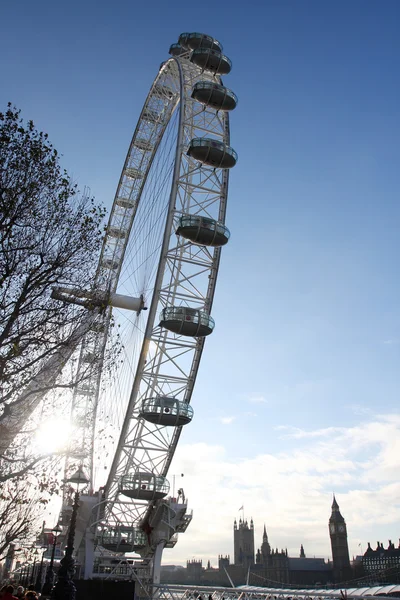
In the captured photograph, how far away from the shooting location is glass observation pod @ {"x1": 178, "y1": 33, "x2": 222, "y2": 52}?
39.1 meters

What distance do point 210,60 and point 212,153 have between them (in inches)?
305

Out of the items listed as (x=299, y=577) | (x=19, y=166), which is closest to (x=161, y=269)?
(x=19, y=166)

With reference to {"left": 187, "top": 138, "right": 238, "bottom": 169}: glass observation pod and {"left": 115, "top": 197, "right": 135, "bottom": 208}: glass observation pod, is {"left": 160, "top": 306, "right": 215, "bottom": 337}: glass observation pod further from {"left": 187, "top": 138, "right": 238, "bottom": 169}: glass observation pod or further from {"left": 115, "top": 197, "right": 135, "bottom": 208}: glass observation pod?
{"left": 115, "top": 197, "right": 135, "bottom": 208}: glass observation pod

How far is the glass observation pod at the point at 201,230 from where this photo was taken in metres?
33.4

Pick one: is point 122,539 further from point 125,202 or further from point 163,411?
point 125,202

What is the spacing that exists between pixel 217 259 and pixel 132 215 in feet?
38.7

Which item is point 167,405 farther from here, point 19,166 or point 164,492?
point 19,166

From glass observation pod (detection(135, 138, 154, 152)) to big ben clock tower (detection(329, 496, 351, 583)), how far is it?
15446 cm

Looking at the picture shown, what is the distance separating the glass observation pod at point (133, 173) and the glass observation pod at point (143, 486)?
22.6m

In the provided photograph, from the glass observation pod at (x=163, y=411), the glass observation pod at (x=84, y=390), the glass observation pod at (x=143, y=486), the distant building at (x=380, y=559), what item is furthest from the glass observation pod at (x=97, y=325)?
the distant building at (x=380, y=559)

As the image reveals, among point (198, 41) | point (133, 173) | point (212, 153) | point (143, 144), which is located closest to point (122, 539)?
point (212, 153)

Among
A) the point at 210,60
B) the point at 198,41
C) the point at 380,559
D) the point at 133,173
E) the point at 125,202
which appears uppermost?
the point at 198,41

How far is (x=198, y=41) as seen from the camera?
39375mm

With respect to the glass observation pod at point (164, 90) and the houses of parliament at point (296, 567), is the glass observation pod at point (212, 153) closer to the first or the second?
the glass observation pod at point (164, 90)
